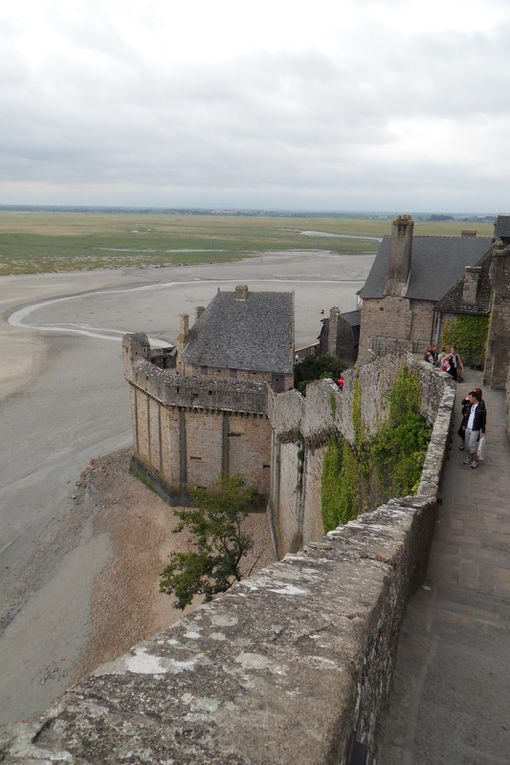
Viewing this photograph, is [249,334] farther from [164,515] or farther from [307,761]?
[307,761]

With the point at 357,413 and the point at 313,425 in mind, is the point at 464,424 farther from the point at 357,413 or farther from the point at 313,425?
the point at 313,425

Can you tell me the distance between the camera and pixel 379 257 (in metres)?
37.4

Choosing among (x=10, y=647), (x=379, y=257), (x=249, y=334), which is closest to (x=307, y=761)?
(x=10, y=647)

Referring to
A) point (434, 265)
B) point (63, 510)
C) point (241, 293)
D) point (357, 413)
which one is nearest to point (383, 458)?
point (357, 413)

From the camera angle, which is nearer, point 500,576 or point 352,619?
point 352,619

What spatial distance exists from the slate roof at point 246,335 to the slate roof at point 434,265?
25.2ft

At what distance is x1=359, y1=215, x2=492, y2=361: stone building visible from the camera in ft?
109

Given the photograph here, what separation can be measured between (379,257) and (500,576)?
32.8m

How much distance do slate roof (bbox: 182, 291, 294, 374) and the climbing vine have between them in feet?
45.0

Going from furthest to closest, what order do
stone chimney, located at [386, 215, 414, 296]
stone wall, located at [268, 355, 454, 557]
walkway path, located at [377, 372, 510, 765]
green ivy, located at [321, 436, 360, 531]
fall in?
1. stone chimney, located at [386, 215, 414, 296]
2. green ivy, located at [321, 436, 360, 531]
3. stone wall, located at [268, 355, 454, 557]
4. walkway path, located at [377, 372, 510, 765]

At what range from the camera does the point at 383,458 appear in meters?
11.6

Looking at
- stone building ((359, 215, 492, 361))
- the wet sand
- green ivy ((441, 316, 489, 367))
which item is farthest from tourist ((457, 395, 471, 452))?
stone building ((359, 215, 492, 361))

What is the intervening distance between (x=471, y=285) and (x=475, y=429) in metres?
15.9

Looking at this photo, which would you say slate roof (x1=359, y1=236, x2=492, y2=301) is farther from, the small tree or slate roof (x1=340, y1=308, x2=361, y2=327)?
the small tree
